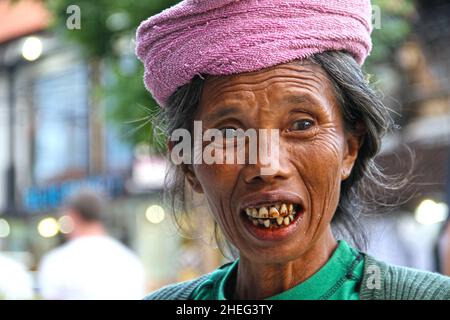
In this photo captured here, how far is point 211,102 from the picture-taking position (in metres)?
1.62

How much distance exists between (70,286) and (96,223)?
2.69 feet

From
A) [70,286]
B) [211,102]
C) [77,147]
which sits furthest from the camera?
[77,147]

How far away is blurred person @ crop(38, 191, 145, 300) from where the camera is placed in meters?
4.49

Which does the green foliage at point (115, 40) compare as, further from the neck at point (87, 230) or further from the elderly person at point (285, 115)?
the elderly person at point (285, 115)

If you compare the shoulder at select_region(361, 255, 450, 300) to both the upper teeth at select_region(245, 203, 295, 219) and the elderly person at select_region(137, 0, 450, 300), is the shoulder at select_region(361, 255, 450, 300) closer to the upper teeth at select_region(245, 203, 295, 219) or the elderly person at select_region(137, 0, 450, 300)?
the elderly person at select_region(137, 0, 450, 300)

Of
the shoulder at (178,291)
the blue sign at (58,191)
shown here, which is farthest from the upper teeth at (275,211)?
the blue sign at (58,191)

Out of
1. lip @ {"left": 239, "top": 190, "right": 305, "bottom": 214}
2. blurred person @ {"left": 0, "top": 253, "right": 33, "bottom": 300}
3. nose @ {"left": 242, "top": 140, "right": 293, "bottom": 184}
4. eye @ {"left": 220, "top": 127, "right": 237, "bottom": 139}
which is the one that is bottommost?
blurred person @ {"left": 0, "top": 253, "right": 33, "bottom": 300}

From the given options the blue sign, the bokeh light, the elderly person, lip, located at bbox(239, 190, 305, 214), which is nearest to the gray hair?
the elderly person

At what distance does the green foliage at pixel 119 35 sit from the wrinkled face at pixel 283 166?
9.46ft

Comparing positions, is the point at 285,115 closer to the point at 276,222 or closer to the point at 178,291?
the point at 276,222

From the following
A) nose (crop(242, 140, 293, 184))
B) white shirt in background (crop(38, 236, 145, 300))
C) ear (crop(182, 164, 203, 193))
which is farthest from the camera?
white shirt in background (crop(38, 236, 145, 300))
